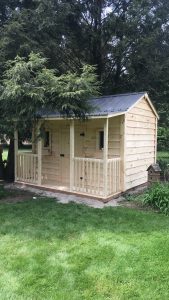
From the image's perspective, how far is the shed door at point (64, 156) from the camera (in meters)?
9.66

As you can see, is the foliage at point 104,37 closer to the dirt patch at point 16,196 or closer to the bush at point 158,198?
the dirt patch at point 16,196

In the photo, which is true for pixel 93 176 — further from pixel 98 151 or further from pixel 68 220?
pixel 68 220

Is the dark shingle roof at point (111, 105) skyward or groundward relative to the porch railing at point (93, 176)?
skyward

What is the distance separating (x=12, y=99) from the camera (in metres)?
7.00

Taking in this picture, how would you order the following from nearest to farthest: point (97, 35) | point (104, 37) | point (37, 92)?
point (37, 92)
point (97, 35)
point (104, 37)

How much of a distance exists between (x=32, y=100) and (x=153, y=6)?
24.4 ft

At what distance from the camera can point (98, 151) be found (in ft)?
29.9

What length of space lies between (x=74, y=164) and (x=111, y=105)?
2.13 m

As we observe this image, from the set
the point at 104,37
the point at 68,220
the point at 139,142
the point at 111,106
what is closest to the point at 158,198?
the point at 68,220

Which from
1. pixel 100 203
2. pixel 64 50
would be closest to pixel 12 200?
pixel 100 203

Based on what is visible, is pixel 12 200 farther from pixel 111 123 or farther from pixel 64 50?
pixel 64 50

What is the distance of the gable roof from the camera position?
310 inches

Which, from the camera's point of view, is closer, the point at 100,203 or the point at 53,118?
the point at 100,203

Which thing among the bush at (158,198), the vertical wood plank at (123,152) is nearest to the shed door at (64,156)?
the vertical wood plank at (123,152)
